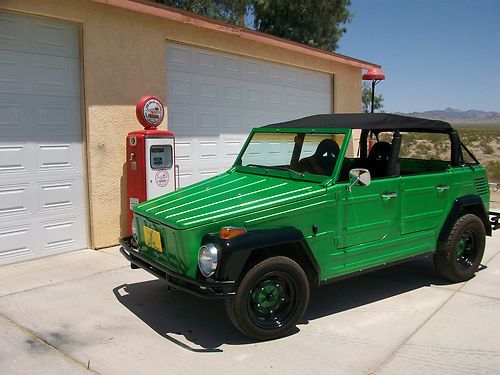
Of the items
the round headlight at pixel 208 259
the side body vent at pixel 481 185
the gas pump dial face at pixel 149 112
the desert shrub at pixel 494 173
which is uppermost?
the gas pump dial face at pixel 149 112

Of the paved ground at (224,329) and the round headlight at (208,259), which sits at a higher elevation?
the round headlight at (208,259)

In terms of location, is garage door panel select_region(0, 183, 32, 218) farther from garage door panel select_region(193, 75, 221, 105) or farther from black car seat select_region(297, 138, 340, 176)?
black car seat select_region(297, 138, 340, 176)

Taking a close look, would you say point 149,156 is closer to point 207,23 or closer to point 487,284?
point 207,23

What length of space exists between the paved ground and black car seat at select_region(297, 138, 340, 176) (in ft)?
4.32

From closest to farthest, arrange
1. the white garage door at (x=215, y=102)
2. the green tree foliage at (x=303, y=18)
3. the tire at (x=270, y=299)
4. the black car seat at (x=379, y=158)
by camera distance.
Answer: the tire at (x=270, y=299) → the black car seat at (x=379, y=158) → the white garage door at (x=215, y=102) → the green tree foliage at (x=303, y=18)

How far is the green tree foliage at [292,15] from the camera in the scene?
55.3ft

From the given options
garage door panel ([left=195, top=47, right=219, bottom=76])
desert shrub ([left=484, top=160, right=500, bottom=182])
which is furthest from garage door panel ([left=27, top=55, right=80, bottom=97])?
desert shrub ([left=484, top=160, right=500, bottom=182])

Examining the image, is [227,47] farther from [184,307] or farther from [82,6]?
[184,307]

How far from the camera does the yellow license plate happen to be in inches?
165

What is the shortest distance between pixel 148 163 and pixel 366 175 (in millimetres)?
3330

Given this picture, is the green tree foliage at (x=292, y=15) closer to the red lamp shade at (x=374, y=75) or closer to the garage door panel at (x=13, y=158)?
the red lamp shade at (x=374, y=75)

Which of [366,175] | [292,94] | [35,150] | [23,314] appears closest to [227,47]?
[292,94]

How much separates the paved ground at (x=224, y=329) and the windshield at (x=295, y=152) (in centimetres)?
134

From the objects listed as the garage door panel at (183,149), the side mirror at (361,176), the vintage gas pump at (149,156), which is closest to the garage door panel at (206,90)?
the garage door panel at (183,149)
